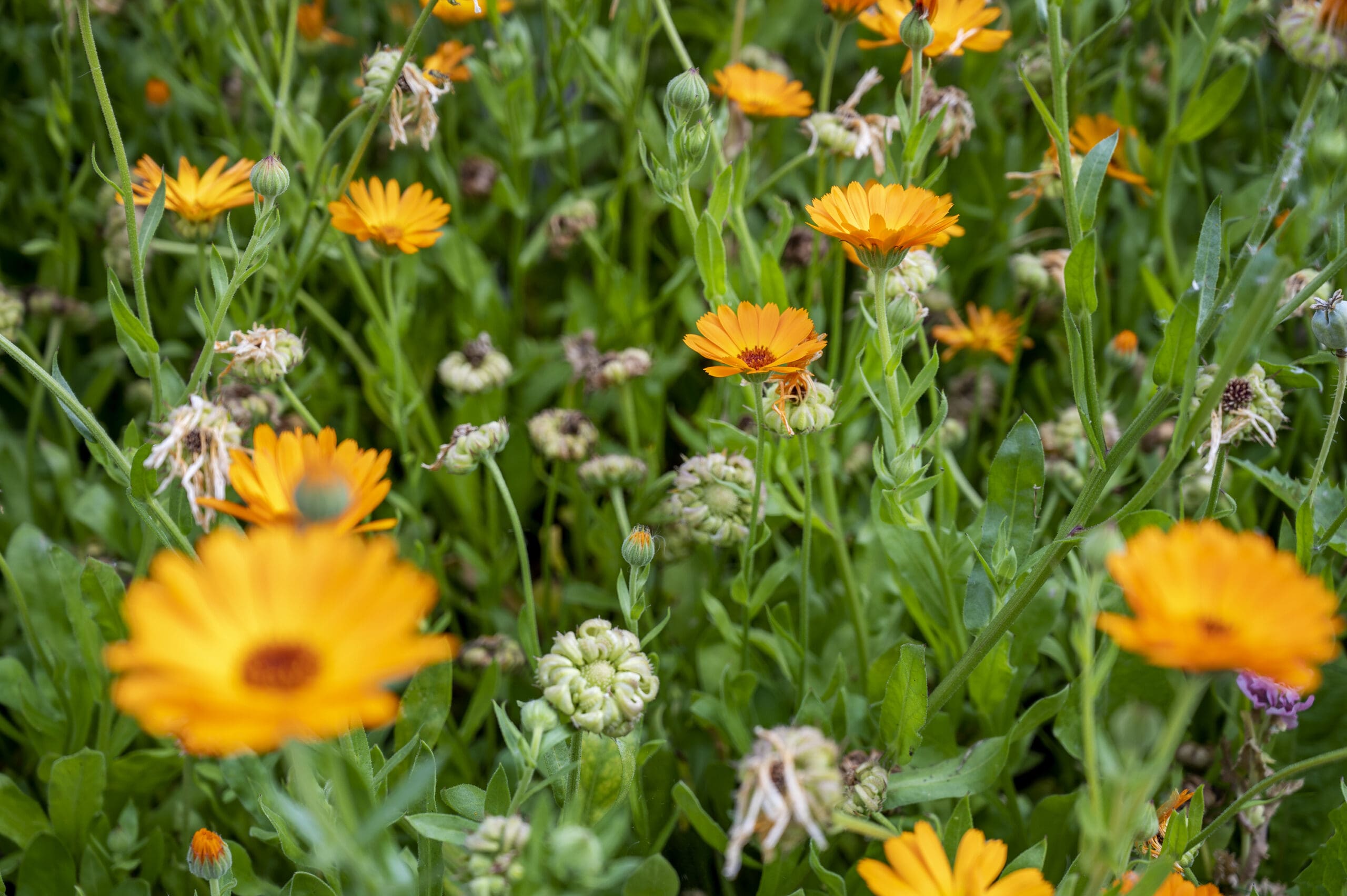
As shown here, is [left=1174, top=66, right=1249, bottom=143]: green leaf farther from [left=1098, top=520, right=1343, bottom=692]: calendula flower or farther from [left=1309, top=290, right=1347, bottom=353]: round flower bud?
[left=1098, top=520, right=1343, bottom=692]: calendula flower

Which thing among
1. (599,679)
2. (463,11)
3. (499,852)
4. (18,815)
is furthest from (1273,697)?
(463,11)

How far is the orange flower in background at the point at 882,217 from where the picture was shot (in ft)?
4.18

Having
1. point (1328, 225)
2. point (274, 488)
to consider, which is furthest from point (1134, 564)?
point (1328, 225)

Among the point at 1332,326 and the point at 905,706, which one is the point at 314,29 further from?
the point at 1332,326

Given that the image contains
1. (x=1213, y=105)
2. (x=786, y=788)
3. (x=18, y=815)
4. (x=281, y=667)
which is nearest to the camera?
(x=281, y=667)

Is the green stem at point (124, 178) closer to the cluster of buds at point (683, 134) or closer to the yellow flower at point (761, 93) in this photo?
the cluster of buds at point (683, 134)

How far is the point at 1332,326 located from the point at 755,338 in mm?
683

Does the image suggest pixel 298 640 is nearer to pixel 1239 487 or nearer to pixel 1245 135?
pixel 1239 487

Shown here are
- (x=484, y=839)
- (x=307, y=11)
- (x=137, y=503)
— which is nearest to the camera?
(x=484, y=839)

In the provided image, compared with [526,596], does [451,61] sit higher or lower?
higher

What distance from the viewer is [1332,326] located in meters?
1.29

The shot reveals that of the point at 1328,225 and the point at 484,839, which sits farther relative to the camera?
the point at 1328,225

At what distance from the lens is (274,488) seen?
3.39ft

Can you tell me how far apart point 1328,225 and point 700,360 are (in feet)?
4.09
